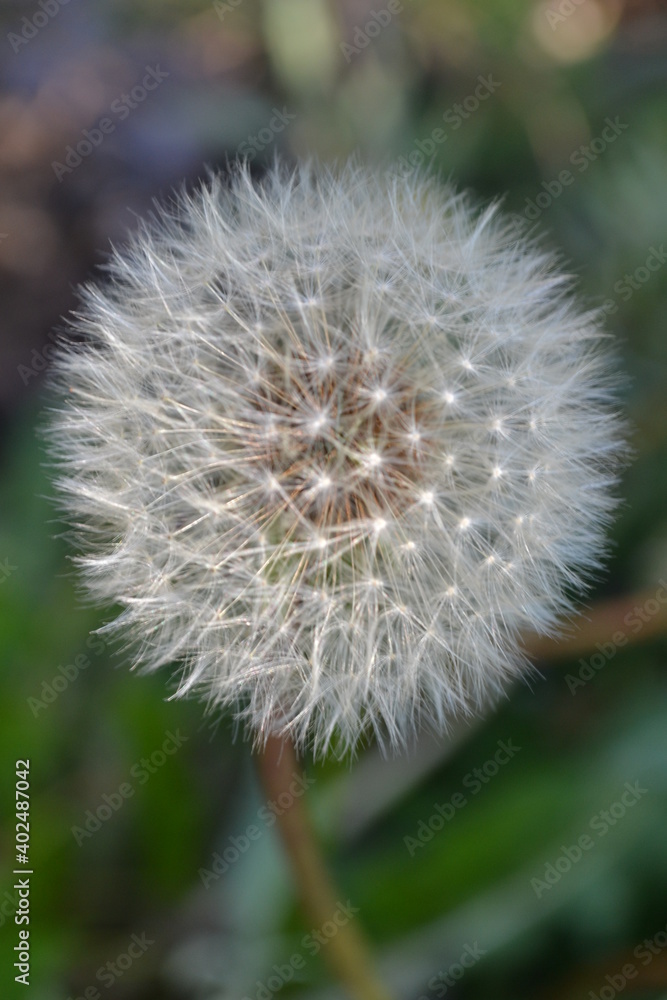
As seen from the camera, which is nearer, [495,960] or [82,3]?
[495,960]

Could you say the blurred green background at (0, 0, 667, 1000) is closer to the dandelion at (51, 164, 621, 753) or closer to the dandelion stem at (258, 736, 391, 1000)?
the dandelion stem at (258, 736, 391, 1000)

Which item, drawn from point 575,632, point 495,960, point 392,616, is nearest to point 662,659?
point 575,632

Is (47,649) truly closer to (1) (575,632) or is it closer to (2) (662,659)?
(1) (575,632)

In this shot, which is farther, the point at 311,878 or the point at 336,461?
the point at 311,878

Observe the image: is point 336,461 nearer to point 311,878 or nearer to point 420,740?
point 311,878

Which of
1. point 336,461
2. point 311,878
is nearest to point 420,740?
point 311,878

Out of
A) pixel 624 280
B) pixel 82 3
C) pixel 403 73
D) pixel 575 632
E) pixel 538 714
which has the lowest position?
pixel 538 714
